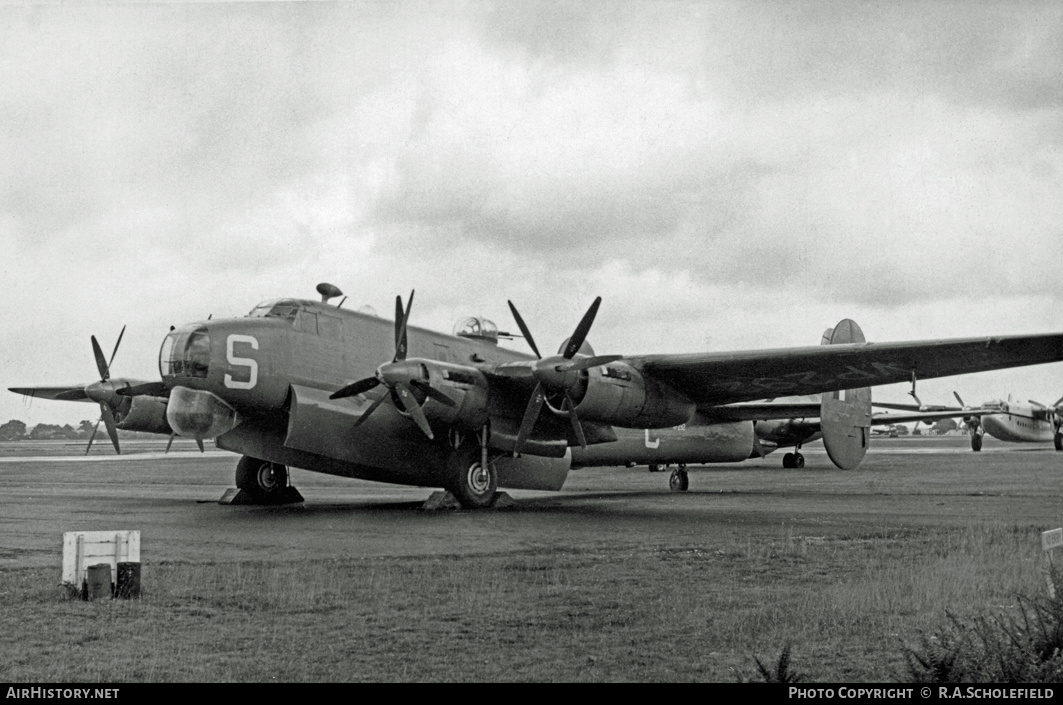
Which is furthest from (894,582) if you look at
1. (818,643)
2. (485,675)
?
(485,675)

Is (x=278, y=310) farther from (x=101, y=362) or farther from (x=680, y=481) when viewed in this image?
(x=680, y=481)

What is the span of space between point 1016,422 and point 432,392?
58156 millimetres

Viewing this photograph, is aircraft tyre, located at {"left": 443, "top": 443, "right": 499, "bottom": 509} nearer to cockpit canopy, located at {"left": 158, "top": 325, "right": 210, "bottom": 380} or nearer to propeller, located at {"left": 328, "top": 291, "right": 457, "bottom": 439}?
propeller, located at {"left": 328, "top": 291, "right": 457, "bottom": 439}

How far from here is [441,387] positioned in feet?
58.4

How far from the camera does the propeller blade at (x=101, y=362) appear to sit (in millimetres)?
23359

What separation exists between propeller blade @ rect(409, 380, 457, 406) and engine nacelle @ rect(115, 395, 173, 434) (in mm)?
10227

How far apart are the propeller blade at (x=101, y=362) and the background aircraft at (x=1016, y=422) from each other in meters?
47.7

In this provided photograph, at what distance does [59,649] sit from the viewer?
7.14 m

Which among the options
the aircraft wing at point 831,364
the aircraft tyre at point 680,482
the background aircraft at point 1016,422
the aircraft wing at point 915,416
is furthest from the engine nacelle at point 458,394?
the background aircraft at point 1016,422

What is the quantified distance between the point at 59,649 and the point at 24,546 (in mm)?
7120

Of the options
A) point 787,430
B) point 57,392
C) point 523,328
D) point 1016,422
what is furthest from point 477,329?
point 1016,422

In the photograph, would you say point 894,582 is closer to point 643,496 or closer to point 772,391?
point 772,391

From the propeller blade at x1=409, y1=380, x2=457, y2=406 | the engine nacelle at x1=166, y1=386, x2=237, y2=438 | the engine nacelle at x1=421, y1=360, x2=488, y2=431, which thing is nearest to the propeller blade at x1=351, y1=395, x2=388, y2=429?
the engine nacelle at x1=421, y1=360, x2=488, y2=431

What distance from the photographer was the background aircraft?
60.8 meters
